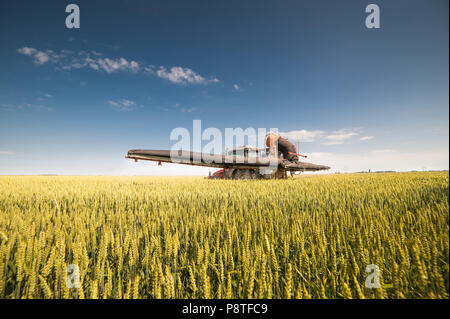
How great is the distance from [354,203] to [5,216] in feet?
18.4

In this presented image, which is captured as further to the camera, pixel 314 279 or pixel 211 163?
pixel 211 163

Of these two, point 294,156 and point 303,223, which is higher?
point 294,156

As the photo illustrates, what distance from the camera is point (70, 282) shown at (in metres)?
1.14
